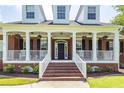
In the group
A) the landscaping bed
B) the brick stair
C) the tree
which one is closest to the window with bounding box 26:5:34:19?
the brick stair

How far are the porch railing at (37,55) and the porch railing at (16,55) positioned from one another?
2.09ft

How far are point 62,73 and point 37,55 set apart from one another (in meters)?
4.27

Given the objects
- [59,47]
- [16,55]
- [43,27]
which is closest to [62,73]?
[43,27]

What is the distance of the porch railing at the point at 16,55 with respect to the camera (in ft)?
72.3

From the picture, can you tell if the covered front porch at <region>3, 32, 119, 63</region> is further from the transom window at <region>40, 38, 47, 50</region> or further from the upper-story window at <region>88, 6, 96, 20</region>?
the upper-story window at <region>88, 6, 96, 20</region>

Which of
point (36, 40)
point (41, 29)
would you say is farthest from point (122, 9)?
point (41, 29)

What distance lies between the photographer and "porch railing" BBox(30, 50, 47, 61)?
22316 mm

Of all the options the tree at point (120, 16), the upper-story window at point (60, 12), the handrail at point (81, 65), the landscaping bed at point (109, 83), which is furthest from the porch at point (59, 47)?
the tree at point (120, 16)

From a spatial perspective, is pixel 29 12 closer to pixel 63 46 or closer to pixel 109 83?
pixel 63 46

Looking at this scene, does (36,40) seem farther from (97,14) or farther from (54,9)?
(97,14)

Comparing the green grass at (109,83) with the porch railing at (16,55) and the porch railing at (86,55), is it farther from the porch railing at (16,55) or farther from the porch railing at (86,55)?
the porch railing at (16,55)

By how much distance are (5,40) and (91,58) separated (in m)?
6.74

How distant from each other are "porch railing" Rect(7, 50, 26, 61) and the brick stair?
2.52 m

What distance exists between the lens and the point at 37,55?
22.7 meters
